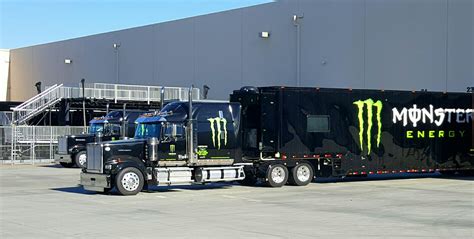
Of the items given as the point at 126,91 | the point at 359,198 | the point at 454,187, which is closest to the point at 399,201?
the point at 359,198

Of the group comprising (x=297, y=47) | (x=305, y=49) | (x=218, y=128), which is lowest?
(x=218, y=128)

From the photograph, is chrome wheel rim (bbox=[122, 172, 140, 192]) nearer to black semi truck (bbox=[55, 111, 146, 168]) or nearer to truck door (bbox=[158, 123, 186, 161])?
truck door (bbox=[158, 123, 186, 161])

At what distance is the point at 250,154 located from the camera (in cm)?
2195

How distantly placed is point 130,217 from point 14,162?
27262 millimetres

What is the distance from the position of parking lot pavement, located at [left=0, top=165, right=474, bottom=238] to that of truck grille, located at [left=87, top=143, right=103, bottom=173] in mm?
781

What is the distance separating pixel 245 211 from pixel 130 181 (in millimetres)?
5202

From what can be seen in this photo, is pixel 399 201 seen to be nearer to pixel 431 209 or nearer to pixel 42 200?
pixel 431 209

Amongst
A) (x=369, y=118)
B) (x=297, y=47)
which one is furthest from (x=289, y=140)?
(x=297, y=47)

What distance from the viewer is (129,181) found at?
752 inches

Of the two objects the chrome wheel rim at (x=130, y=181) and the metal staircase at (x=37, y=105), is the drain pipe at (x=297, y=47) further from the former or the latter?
the chrome wheel rim at (x=130, y=181)

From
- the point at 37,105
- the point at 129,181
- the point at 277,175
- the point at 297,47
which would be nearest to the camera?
the point at 129,181

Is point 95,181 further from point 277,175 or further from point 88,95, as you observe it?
point 88,95

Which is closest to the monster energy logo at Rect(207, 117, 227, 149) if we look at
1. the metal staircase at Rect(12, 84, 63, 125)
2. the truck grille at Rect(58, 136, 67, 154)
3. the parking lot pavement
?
the parking lot pavement

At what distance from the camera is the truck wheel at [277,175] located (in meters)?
21.8
